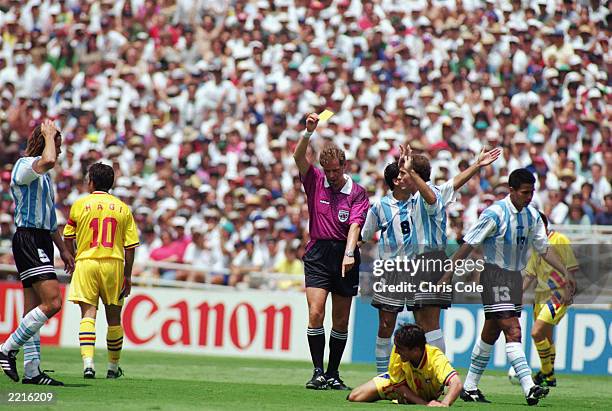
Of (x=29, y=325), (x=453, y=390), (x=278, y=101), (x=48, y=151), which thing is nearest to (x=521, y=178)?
(x=453, y=390)

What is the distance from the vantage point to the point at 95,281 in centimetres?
1231

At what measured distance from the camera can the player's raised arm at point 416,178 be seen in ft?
36.4

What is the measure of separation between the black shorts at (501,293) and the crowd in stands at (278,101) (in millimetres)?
7519

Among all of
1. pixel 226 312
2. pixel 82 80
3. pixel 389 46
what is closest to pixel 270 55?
pixel 389 46

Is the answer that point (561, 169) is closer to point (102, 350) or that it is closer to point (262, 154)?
point (262, 154)

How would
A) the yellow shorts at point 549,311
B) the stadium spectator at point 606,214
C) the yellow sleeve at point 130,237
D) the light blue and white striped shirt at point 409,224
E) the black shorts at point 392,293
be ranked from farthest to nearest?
the stadium spectator at point 606,214 → the yellow shorts at point 549,311 → the yellow sleeve at point 130,237 → the black shorts at point 392,293 → the light blue and white striped shirt at point 409,224

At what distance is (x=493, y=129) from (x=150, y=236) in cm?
653

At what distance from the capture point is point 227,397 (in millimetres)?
11102

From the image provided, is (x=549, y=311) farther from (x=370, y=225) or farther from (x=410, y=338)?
(x=410, y=338)

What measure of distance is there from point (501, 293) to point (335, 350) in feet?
6.34

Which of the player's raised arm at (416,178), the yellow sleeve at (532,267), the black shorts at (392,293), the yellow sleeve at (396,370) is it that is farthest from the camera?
the yellow sleeve at (532,267)

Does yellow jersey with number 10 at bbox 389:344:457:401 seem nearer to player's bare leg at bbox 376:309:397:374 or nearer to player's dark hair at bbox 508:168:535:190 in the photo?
player's bare leg at bbox 376:309:397:374

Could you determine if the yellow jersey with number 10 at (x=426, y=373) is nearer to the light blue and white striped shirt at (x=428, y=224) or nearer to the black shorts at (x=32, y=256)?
the light blue and white striped shirt at (x=428, y=224)

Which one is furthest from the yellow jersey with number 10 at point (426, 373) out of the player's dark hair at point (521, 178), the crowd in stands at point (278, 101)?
the crowd in stands at point (278, 101)
